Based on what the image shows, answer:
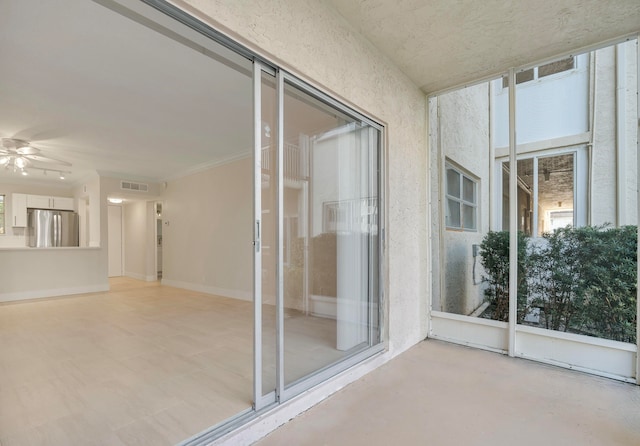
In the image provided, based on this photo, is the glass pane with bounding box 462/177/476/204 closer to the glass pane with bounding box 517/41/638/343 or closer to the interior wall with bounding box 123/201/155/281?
the glass pane with bounding box 517/41/638/343

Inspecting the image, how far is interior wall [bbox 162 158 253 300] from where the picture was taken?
18.5ft

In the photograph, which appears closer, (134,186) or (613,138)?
(613,138)

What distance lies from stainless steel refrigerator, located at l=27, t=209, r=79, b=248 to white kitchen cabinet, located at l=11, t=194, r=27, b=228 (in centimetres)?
11

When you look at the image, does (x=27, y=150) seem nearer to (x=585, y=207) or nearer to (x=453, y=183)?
(x=453, y=183)

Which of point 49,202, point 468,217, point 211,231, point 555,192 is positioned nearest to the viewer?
point 555,192

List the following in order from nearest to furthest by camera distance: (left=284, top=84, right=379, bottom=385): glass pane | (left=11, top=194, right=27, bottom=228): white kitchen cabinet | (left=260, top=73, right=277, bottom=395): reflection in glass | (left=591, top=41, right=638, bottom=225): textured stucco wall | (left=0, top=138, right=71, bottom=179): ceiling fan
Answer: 1. (left=260, top=73, right=277, bottom=395): reflection in glass
2. (left=284, top=84, right=379, bottom=385): glass pane
3. (left=591, top=41, right=638, bottom=225): textured stucco wall
4. (left=0, top=138, right=71, bottom=179): ceiling fan
5. (left=11, top=194, right=27, bottom=228): white kitchen cabinet

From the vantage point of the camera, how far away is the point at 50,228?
23.9ft

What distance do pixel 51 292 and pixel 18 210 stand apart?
2.34 meters

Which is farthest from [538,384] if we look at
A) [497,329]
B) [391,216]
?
[391,216]

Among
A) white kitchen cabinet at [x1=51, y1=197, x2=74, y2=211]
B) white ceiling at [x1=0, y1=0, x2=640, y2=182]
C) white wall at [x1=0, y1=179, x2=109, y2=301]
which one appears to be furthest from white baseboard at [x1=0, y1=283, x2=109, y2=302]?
white ceiling at [x1=0, y1=0, x2=640, y2=182]

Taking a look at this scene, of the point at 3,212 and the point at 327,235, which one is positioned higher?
the point at 3,212

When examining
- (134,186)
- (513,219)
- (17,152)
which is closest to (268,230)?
(513,219)

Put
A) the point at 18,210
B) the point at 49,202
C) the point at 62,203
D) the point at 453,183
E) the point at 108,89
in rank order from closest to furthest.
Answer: the point at 108,89 < the point at 453,183 < the point at 18,210 < the point at 49,202 < the point at 62,203

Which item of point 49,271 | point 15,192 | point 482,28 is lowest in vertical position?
point 49,271
